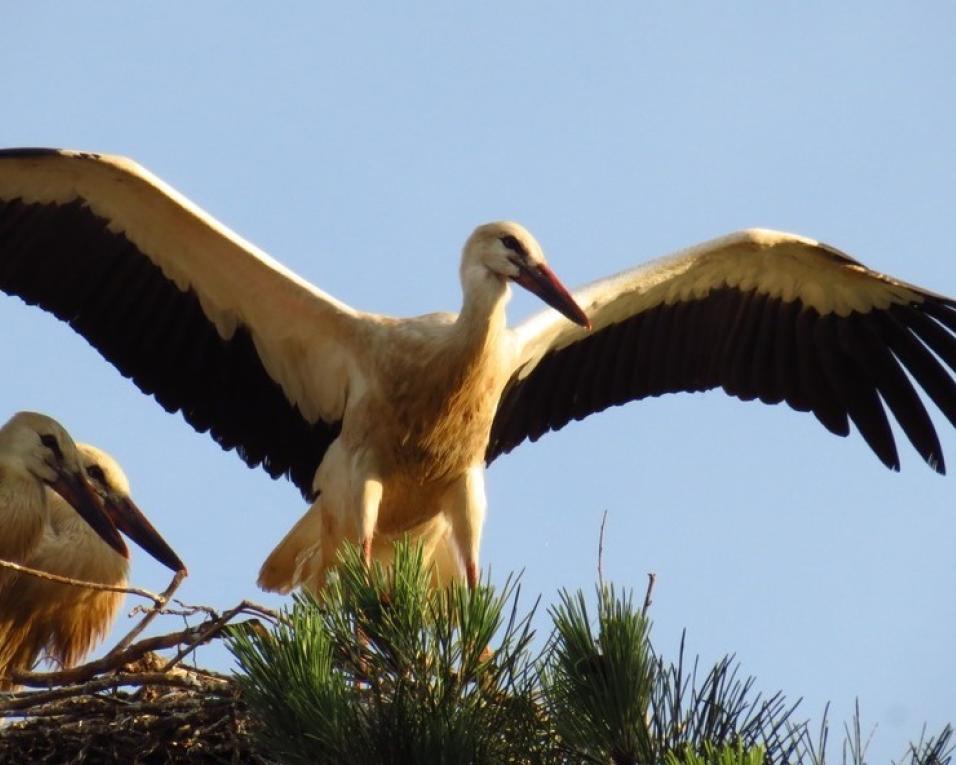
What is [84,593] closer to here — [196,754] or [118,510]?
[118,510]

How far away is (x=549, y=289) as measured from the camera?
7109mm

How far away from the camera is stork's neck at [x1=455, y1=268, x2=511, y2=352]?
7172 mm

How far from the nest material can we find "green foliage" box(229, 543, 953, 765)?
142 cm

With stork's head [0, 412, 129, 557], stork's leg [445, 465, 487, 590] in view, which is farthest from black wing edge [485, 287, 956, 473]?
stork's head [0, 412, 129, 557]

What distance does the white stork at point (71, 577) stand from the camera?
790cm

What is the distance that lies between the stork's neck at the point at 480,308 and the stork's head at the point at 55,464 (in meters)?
1.72

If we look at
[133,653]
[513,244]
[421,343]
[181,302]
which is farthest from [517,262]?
[133,653]

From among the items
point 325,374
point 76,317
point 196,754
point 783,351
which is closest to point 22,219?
point 76,317

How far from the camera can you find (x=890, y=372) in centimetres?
809

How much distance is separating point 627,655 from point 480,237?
2.94 metres

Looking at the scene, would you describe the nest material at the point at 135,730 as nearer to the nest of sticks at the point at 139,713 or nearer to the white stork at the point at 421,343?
the nest of sticks at the point at 139,713

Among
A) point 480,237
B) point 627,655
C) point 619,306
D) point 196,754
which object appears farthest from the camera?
point 619,306

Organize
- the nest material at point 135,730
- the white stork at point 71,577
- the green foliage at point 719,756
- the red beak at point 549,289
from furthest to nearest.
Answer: the white stork at point 71,577 < the red beak at point 549,289 < the nest material at point 135,730 < the green foliage at point 719,756

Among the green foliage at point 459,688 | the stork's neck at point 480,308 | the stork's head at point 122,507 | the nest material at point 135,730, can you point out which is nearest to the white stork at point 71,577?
the stork's head at point 122,507
